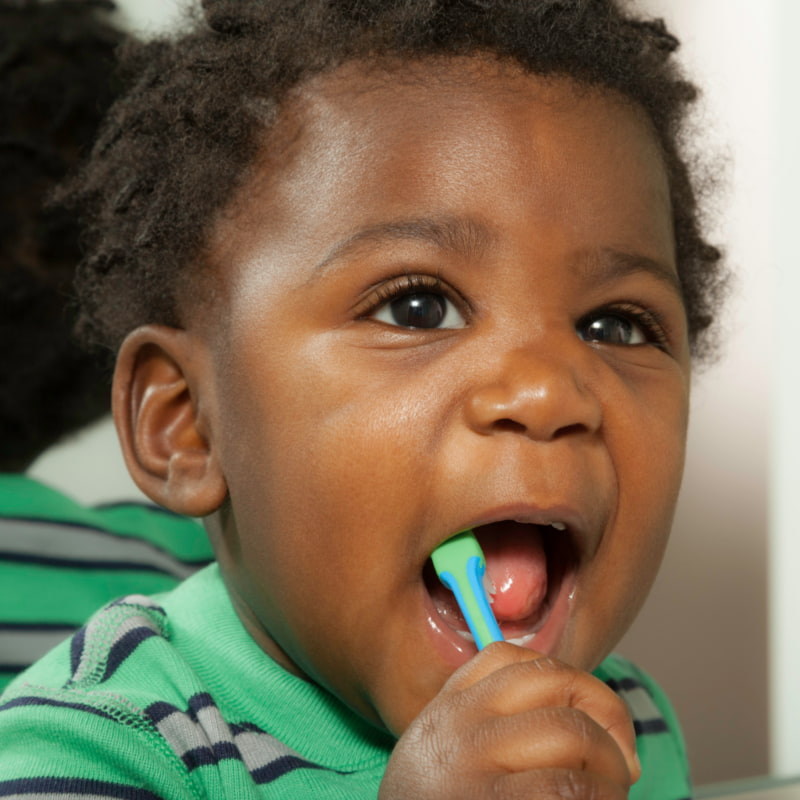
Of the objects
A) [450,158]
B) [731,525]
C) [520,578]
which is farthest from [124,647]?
[731,525]

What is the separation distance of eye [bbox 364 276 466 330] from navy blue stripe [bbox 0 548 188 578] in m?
0.68

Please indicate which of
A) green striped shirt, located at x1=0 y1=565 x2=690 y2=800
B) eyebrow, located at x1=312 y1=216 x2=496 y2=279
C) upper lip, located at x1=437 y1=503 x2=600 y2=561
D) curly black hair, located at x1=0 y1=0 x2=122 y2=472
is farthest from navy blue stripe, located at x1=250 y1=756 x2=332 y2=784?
curly black hair, located at x1=0 y1=0 x2=122 y2=472

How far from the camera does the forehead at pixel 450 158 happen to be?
69cm

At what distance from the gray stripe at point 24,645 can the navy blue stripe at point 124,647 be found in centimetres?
44

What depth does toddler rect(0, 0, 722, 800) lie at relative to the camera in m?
0.66

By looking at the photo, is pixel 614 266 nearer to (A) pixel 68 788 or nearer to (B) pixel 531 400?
(B) pixel 531 400

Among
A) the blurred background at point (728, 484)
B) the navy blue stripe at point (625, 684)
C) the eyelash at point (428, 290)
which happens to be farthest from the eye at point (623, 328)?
the blurred background at point (728, 484)

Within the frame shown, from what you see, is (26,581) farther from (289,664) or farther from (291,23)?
(291,23)

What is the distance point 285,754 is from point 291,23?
48cm

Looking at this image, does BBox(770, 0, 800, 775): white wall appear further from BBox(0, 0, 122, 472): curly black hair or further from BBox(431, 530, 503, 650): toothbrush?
BBox(0, 0, 122, 472): curly black hair

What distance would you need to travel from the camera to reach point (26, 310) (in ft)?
4.63

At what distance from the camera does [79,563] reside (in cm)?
127

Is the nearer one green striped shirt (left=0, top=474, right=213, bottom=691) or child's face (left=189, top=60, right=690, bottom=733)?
child's face (left=189, top=60, right=690, bottom=733)

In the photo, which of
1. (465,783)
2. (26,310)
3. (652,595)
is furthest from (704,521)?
(465,783)
